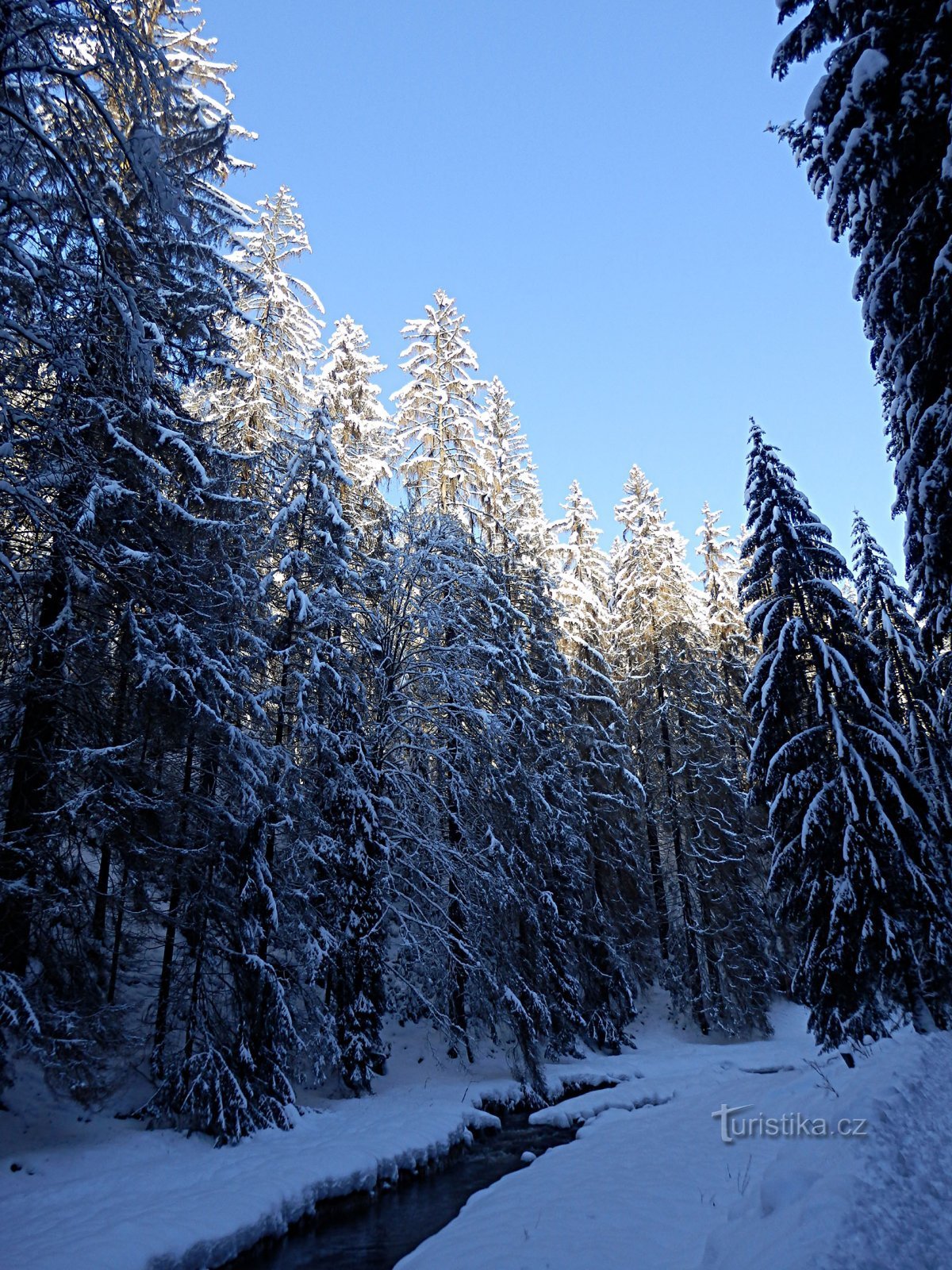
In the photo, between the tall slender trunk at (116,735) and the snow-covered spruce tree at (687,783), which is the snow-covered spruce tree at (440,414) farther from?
the tall slender trunk at (116,735)

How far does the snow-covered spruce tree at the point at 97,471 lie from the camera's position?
22.8 ft

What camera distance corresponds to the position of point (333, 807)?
16.0 meters

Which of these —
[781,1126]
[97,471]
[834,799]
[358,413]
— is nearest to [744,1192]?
[781,1126]

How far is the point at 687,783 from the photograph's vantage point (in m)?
25.2

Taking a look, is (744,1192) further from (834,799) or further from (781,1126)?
(834,799)

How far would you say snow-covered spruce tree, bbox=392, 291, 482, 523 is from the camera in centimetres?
2191

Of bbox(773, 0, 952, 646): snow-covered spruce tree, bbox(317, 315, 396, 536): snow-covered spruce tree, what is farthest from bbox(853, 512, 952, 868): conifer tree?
bbox(317, 315, 396, 536): snow-covered spruce tree

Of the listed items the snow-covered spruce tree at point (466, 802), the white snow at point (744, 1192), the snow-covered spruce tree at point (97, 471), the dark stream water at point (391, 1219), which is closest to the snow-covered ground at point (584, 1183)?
the white snow at point (744, 1192)

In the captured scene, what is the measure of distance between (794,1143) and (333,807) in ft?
34.8

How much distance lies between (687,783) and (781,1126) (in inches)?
645

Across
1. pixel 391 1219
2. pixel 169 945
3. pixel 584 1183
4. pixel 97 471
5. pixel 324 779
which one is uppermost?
pixel 97 471

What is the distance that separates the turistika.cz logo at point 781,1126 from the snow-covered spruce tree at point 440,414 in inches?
600

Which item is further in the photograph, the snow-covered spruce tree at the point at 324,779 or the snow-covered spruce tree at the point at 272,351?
the snow-covered spruce tree at the point at 272,351

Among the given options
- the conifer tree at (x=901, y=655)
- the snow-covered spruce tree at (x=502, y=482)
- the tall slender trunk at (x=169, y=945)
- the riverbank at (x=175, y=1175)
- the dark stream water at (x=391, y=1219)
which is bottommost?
the dark stream water at (x=391, y=1219)
